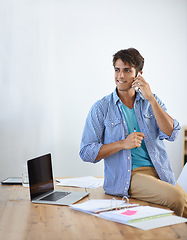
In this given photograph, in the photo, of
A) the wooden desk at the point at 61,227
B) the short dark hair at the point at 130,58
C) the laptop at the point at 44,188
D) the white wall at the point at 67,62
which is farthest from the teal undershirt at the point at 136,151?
the white wall at the point at 67,62

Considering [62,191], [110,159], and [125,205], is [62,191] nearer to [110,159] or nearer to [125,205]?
[110,159]

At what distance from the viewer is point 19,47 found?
4.17 m

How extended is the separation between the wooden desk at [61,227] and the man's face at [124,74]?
98 centimetres

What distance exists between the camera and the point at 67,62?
4312 millimetres

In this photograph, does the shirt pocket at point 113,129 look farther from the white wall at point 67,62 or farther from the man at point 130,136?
the white wall at point 67,62

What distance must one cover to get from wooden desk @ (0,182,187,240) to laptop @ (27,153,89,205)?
0.08m

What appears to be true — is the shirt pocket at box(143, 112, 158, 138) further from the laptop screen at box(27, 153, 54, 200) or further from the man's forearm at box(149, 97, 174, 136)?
the laptop screen at box(27, 153, 54, 200)

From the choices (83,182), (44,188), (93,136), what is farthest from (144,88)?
(44,188)

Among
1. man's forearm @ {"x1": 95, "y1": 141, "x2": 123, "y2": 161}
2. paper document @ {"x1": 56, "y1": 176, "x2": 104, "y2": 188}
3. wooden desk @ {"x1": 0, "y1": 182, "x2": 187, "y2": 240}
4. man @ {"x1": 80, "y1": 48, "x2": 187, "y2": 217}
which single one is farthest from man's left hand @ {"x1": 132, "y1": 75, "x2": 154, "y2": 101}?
wooden desk @ {"x1": 0, "y1": 182, "x2": 187, "y2": 240}

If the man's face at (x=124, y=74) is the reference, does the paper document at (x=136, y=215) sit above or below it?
below

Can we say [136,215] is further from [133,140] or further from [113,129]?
[113,129]

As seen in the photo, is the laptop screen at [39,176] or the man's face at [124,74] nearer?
the laptop screen at [39,176]

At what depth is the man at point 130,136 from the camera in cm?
227

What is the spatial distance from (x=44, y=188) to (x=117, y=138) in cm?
58
